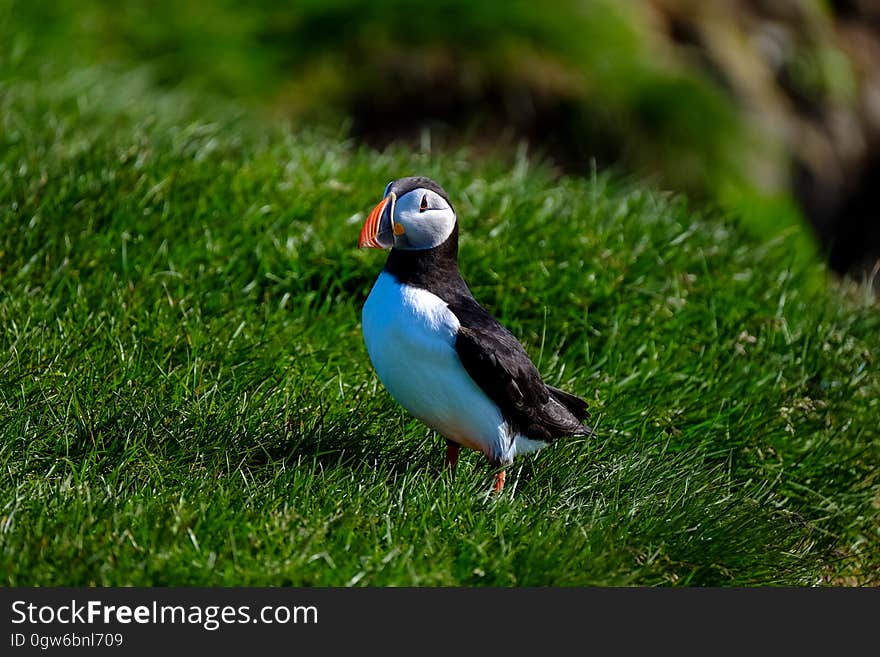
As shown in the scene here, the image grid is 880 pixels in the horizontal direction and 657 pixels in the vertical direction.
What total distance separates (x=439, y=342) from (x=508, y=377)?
0.81 ft

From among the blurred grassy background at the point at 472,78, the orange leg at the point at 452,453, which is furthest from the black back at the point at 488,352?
the blurred grassy background at the point at 472,78

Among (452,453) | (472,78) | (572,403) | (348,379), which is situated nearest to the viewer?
(452,453)

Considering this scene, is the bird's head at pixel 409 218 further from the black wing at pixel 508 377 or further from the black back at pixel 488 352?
the black wing at pixel 508 377

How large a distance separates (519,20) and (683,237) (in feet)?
9.19

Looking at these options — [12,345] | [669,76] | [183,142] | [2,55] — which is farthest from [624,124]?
[12,345]

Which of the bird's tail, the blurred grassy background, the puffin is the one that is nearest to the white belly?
the puffin

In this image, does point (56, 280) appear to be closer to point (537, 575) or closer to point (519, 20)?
point (537, 575)

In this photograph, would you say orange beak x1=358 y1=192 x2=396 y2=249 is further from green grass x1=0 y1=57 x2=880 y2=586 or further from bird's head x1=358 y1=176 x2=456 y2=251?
green grass x1=0 y1=57 x2=880 y2=586

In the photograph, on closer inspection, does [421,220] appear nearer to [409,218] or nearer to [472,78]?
[409,218]

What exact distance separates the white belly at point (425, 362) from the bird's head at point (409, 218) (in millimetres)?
136

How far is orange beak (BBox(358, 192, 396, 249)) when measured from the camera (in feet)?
12.0

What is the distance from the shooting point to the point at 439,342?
142 inches

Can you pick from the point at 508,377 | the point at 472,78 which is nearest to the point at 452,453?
the point at 508,377

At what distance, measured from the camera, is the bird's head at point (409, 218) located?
12.0 ft
